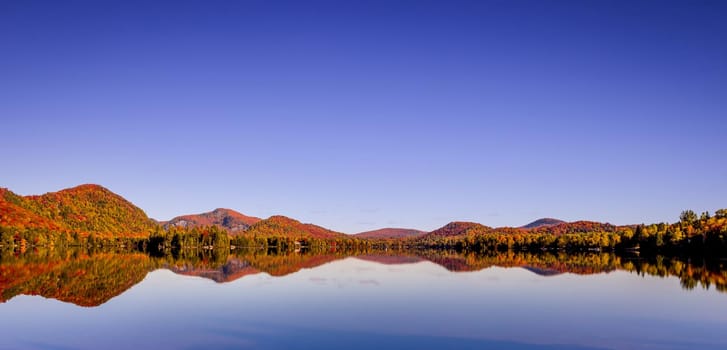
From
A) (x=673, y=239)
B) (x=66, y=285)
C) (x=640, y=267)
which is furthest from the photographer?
(x=673, y=239)

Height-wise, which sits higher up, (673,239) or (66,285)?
(673,239)

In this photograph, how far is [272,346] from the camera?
19172mm

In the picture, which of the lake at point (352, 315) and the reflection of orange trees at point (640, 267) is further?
the reflection of orange trees at point (640, 267)

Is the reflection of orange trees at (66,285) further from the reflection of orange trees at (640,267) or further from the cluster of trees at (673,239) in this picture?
the cluster of trees at (673,239)

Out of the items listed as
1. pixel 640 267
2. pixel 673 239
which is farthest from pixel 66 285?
pixel 673 239

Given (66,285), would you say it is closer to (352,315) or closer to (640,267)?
(352,315)

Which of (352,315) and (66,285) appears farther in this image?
(66,285)

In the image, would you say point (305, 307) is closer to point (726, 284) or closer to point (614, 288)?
point (614, 288)

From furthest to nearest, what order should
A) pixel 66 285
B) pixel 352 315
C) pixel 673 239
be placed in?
pixel 673 239
pixel 66 285
pixel 352 315

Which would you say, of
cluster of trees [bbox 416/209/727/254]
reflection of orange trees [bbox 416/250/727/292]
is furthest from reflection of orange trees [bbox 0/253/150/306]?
cluster of trees [bbox 416/209/727/254]

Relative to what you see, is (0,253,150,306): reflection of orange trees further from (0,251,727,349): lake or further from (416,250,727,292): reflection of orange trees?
(416,250,727,292): reflection of orange trees

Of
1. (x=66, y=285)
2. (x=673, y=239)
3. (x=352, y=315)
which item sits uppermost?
(x=673, y=239)

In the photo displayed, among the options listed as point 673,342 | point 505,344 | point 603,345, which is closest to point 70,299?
point 505,344

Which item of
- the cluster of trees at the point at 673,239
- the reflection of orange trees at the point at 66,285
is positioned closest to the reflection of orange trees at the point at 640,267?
the cluster of trees at the point at 673,239
